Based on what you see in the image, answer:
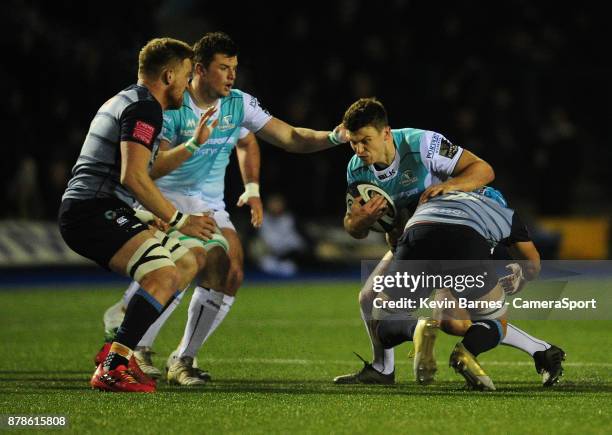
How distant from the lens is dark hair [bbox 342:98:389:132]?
679 cm

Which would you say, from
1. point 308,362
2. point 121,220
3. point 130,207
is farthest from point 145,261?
point 308,362

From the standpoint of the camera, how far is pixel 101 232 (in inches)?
256

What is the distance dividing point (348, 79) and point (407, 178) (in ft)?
37.1

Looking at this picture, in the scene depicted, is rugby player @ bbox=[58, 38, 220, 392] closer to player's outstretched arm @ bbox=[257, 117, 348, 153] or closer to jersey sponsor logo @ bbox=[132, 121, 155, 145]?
jersey sponsor logo @ bbox=[132, 121, 155, 145]

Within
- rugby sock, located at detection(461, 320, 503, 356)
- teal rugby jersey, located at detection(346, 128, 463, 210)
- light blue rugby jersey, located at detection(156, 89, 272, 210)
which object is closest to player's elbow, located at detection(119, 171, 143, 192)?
light blue rugby jersey, located at detection(156, 89, 272, 210)

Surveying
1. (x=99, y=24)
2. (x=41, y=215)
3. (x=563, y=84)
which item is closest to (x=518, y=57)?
(x=563, y=84)

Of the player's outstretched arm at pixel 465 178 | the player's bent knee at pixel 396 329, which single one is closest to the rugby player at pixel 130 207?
the player's bent knee at pixel 396 329

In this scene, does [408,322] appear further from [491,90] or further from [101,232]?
[491,90]

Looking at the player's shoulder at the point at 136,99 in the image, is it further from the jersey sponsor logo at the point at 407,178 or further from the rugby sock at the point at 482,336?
the rugby sock at the point at 482,336

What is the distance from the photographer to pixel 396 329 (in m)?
6.92

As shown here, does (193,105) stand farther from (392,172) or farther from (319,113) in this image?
(319,113)

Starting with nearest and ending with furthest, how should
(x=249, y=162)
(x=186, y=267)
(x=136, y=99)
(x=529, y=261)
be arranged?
1. (x=136, y=99)
2. (x=186, y=267)
3. (x=529, y=261)
4. (x=249, y=162)

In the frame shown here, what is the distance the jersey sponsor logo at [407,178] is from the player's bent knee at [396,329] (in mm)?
846

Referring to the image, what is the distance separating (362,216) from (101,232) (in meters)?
1.52
